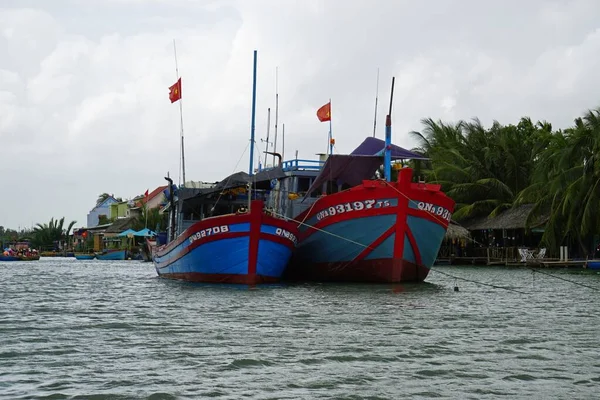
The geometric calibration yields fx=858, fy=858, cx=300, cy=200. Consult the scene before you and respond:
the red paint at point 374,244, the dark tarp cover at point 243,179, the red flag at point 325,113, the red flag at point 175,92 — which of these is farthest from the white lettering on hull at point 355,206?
the red flag at point 175,92

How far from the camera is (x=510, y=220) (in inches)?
1912

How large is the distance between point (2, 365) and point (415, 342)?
19.0 feet

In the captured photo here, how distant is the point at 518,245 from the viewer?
173 ft

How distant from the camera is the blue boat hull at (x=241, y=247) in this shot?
2422 centimetres

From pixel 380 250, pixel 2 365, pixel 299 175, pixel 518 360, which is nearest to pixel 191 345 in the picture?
pixel 2 365

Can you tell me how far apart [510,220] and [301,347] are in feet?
125

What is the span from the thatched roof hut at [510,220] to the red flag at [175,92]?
2365 centimetres

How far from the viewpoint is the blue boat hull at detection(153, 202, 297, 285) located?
2422 centimetres

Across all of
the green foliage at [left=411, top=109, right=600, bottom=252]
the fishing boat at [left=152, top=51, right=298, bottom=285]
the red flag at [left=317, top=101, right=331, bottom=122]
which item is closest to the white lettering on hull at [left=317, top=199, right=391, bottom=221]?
the fishing boat at [left=152, top=51, right=298, bottom=285]

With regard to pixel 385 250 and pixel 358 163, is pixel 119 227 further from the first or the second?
pixel 385 250

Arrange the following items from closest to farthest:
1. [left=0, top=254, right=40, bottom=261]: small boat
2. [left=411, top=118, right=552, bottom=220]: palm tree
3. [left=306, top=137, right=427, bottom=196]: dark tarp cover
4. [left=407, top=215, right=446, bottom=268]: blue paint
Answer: [left=407, top=215, right=446, bottom=268]: blue paint
[left=306, top=137, right=427, bottom=196]: dark tarp cover
[left=411, top=118, right=552, bottom=220]: palm tree
[left=0, top=254, right=40, bottom=261]: small boat

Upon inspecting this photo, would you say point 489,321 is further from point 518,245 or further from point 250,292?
point 518,245

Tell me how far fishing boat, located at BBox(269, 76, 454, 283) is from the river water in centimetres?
428

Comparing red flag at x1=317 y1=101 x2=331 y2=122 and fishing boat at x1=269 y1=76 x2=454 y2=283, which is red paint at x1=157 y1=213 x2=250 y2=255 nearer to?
fishing boat at x1=269 y1=76 x2=454 y2=283
